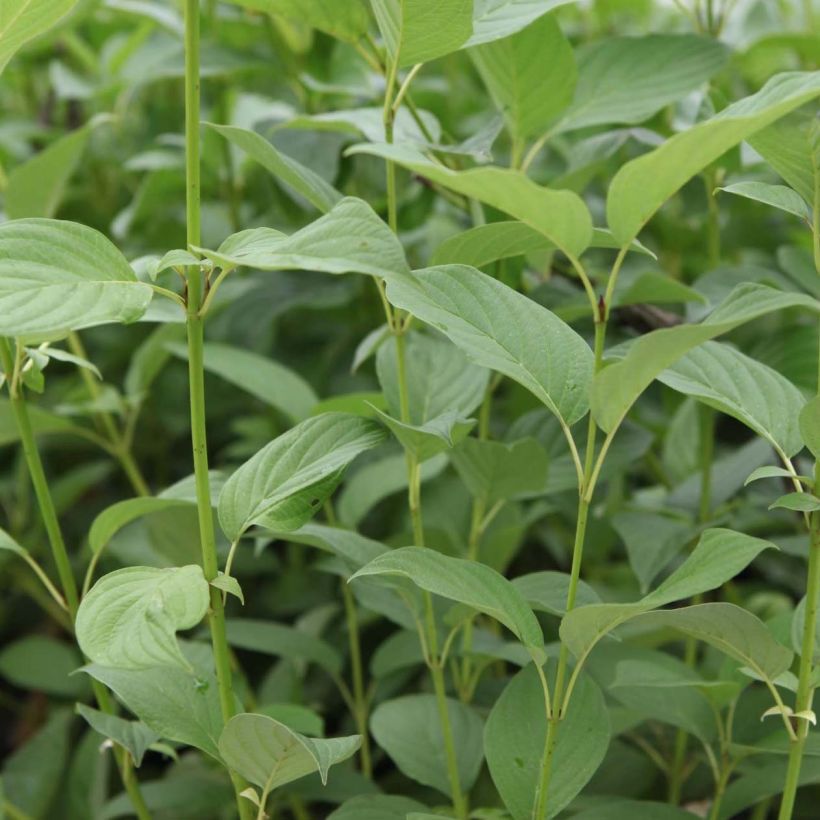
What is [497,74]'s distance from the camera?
2.39ft

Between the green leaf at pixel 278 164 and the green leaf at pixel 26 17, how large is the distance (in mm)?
92

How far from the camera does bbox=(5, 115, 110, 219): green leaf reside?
2.76ft

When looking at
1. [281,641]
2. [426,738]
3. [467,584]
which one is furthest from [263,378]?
[467,584]

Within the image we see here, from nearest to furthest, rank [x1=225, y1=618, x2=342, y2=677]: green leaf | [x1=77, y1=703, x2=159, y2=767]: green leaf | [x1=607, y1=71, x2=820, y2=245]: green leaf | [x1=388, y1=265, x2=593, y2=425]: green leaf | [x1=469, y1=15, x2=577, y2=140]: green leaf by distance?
[x1=607, y1=71, x2=820, y2=245]: green leaf → [x1=388, y1=265, x2=593, y2=425]: green leaf → [x1=77, y1=703, x2=159, y2=767]: green leaf → [x1=469, y1=15, x2=577, y2=140]: green leaf → [x1=225, y1=618, x2=342, y2=677]: green leaf

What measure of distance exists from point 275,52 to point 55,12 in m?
0.65

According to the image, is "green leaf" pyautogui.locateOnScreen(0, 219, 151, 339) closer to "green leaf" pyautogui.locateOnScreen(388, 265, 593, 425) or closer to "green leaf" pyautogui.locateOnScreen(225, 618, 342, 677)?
"green leaf" pyautogui.locateOnScreen(388, 265, 593, 425)

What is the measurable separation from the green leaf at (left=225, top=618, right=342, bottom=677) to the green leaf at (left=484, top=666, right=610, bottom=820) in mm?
262

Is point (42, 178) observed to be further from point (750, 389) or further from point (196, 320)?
point (750, 389)

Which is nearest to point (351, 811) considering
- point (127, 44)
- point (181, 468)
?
point (181, 468)

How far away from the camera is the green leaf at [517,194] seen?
40 centimetres

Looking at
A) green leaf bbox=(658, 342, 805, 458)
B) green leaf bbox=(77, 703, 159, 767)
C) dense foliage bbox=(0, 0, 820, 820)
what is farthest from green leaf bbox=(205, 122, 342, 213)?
green leaf bbox=(77, 703, 159, 767)

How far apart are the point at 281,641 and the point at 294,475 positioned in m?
0.33

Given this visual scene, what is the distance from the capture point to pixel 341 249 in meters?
0.43

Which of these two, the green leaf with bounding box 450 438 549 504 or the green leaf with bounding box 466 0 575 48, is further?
the green leaf with bounding box 450 438 549 504
